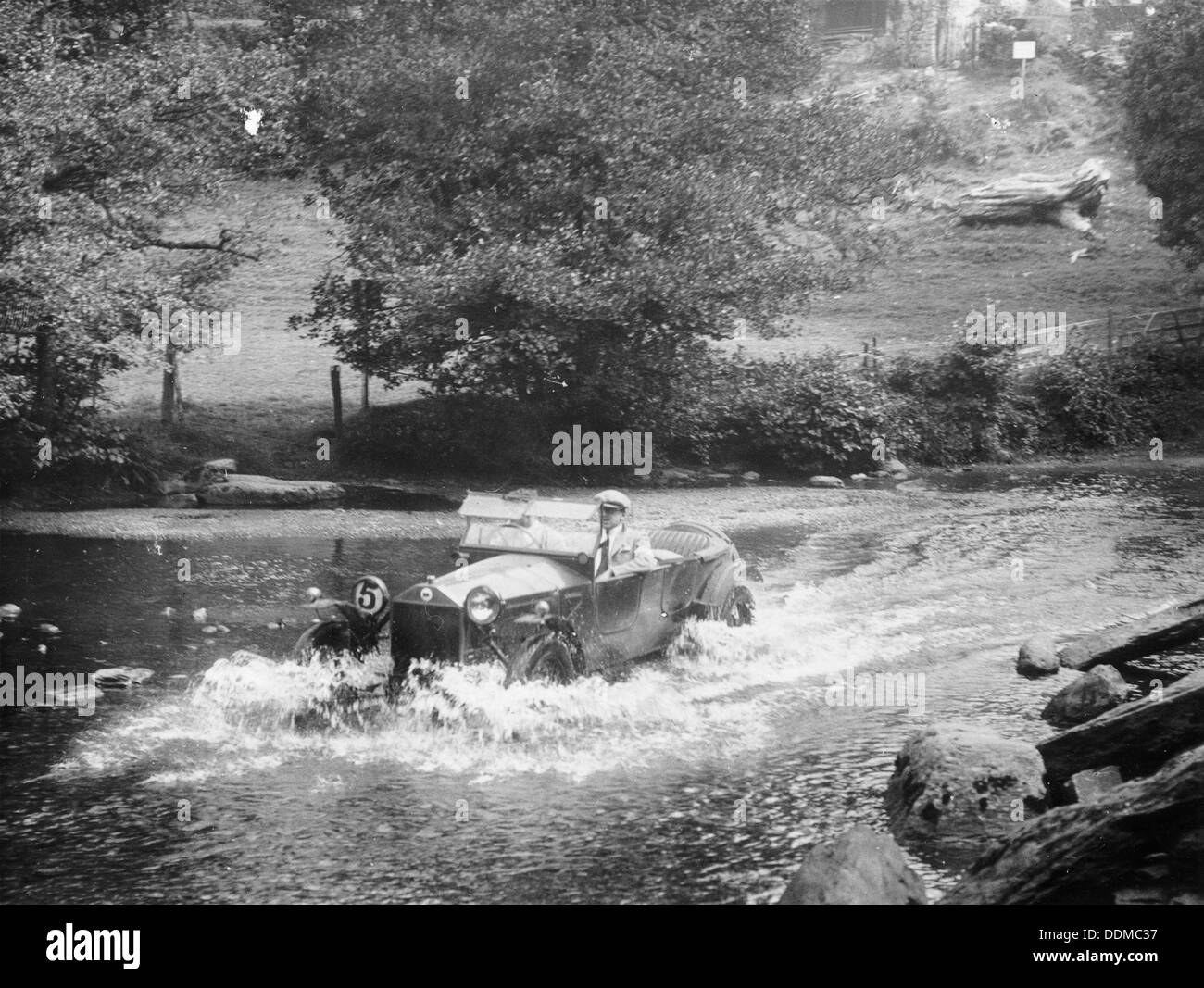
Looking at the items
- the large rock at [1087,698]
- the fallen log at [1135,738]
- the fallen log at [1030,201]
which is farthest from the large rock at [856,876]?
the fallen log at [1030,201]

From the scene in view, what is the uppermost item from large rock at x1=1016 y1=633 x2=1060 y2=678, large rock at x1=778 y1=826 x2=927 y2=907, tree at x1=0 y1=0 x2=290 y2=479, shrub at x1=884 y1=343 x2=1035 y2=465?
tree at x1=0 y1=0 x2=290 y2=479

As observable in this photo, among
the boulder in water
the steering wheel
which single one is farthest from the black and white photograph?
the boulder in water

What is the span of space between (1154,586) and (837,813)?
4.93 meters

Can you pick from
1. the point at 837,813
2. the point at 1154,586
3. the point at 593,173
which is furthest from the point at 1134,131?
the point at 837,813

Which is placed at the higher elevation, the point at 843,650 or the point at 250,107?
the point at 250,107

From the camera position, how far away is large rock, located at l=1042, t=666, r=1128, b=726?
8258 millimetres

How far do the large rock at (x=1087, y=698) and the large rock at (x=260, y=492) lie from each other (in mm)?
8183

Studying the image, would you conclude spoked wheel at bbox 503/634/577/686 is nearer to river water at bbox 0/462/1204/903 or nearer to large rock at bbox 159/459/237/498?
river water at bbox 0/462/1204/903

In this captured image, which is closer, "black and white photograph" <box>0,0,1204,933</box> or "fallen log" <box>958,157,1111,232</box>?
"black and white photograph" <box>0,0,1204,933</box>

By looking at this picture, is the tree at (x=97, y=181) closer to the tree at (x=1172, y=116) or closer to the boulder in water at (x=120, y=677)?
the boulder in water at (x=120, y=677)
